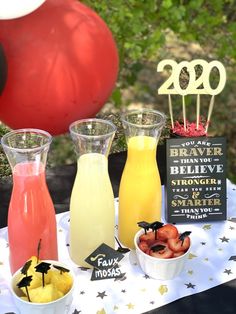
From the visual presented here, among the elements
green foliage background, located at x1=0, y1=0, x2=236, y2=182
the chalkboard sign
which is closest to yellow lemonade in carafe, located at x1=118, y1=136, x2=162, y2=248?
the chalkboard sign

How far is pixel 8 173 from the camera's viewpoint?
190 centimetres

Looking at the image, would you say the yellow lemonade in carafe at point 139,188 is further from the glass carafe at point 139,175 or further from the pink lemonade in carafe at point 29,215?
the pink lemonade in carafe at point 29,215

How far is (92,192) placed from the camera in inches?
49.4

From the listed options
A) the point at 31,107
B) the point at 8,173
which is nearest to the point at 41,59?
the point at 31,107

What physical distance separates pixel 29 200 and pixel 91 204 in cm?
14

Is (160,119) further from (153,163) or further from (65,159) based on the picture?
(65,159)

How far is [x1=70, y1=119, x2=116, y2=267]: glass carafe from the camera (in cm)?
125

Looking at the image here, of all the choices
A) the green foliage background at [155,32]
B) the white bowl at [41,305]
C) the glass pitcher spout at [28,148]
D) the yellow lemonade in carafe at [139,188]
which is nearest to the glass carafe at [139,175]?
the yellow lemonade in carafe at [139,188]

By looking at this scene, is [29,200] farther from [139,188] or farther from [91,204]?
[139,188]

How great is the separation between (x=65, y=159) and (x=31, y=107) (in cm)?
88

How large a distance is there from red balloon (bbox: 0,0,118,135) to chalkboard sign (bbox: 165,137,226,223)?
984 mm

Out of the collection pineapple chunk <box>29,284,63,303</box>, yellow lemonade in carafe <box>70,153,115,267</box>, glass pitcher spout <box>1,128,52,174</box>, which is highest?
glass pitcher spout <box>1,128,52,174</box>

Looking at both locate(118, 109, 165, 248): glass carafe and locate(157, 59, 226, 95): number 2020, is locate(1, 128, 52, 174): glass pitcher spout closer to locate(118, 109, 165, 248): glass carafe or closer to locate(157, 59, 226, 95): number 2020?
locate(118, 109, 165, 248): glass carafe

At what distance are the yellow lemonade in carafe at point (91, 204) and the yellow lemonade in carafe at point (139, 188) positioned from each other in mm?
78
